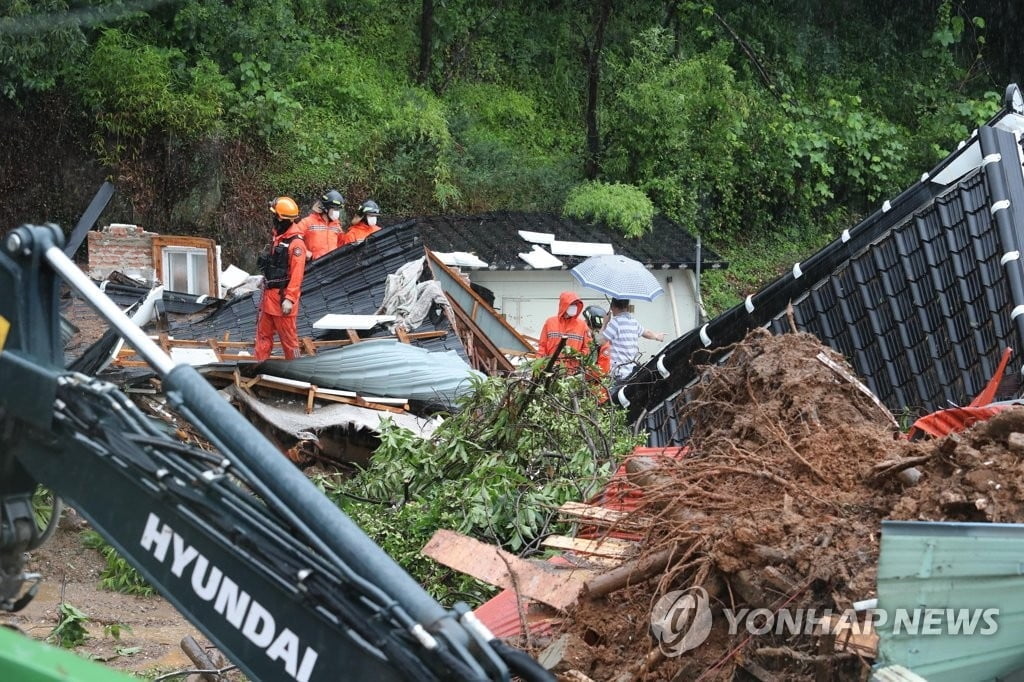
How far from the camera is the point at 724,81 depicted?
19859mm

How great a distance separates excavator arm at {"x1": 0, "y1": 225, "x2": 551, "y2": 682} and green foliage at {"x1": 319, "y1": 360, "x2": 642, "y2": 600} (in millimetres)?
3030

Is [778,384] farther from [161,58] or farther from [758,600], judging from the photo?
[161,58]

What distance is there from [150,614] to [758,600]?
15.4ft

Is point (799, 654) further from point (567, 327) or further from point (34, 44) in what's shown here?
point (34, 44)

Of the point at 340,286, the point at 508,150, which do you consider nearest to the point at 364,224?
the point at 340,286

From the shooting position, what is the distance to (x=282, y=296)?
10.9 metres

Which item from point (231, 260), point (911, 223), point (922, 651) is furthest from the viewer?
point (231, 260)

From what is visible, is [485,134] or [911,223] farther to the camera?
[485,134]

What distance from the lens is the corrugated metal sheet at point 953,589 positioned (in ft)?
10.4

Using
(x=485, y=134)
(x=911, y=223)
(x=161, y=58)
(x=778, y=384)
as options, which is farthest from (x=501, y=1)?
(x=778, y=384)

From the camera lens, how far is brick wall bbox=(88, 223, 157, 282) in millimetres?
15148

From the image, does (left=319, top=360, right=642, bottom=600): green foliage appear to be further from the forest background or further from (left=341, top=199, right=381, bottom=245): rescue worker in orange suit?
the forest background

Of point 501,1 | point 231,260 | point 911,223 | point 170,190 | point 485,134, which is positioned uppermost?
point 501,1

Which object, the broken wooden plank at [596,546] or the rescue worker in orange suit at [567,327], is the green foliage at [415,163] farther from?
the broken wooden plank at [596,546]
